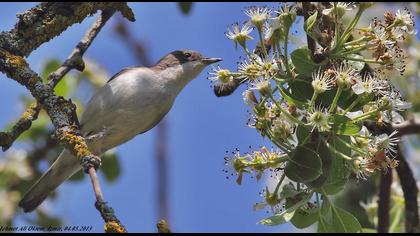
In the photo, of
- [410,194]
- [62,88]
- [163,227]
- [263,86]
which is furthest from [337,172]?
[62,88]

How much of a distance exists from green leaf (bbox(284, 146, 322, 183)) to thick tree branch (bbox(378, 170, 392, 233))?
157cm

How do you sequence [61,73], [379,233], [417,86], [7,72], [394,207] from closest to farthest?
[7,72], [61,73], [379,233], [394,207], [417,86]

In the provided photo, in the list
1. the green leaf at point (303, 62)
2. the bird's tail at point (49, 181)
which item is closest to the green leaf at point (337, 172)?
the green leaf at point (303, 62)

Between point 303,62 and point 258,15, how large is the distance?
40 centimetres

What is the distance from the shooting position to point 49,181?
5.08 metres

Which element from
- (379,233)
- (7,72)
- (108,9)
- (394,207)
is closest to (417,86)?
(394,207)

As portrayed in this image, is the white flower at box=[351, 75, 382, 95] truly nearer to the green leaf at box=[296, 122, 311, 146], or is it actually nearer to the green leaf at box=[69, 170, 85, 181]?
the green leaf at box=[296, 122, 311, 146]

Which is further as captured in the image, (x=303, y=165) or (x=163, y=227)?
(x=303, y=165)

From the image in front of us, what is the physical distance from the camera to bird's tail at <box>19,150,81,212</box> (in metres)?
4.99

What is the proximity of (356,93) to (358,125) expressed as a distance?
0.43ft

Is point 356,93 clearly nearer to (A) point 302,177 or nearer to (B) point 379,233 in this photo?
(A) point 302,177

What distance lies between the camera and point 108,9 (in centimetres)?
411

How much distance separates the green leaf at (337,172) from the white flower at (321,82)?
0.75 feet

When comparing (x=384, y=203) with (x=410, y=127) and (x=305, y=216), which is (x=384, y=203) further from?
(x=305, y=216)
